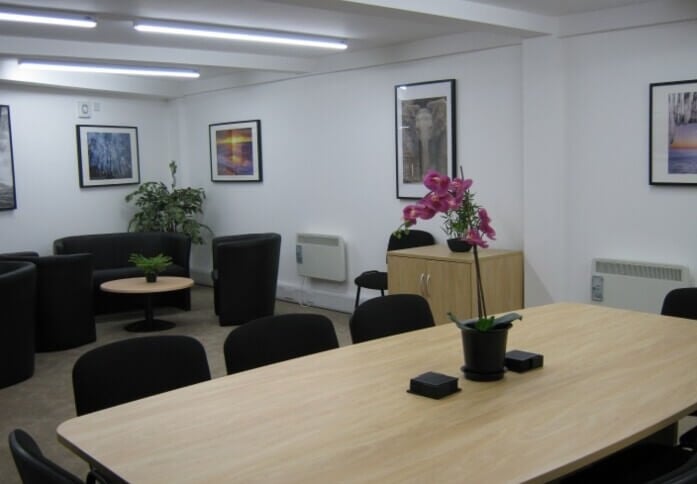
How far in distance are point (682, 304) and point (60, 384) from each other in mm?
4117

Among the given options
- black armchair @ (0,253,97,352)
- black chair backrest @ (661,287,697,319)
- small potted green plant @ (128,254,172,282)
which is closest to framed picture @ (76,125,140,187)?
small potted green plant @ (128,254,172,282)

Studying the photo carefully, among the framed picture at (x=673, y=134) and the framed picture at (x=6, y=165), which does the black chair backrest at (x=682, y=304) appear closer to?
the framed picture at (x=673, y=134)

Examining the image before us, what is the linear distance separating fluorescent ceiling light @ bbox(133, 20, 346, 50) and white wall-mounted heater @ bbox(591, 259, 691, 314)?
9.50ft

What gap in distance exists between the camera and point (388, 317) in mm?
3406

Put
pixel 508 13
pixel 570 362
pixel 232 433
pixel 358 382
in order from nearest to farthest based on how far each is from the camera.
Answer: pixel 232 433 → pixel 358 382 → pixel 570 362 → pixel 508 13

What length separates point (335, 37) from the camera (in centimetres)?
616

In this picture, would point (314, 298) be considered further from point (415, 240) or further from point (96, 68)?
point (96, 68)

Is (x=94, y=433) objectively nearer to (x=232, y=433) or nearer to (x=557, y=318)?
(x=232, y=433)

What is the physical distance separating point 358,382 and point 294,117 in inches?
223

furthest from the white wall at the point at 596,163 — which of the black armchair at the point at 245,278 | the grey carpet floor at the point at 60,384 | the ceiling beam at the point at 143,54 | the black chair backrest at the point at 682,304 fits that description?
the ceiling beam at the point at 143,54

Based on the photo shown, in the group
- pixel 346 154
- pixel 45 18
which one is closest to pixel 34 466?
pixel 45 18

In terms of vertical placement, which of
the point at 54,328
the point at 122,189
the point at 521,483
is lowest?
the point at 54,328

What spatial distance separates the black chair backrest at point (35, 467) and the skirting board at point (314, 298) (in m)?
5.65

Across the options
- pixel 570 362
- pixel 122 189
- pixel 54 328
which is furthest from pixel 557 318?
pixel 122 189
